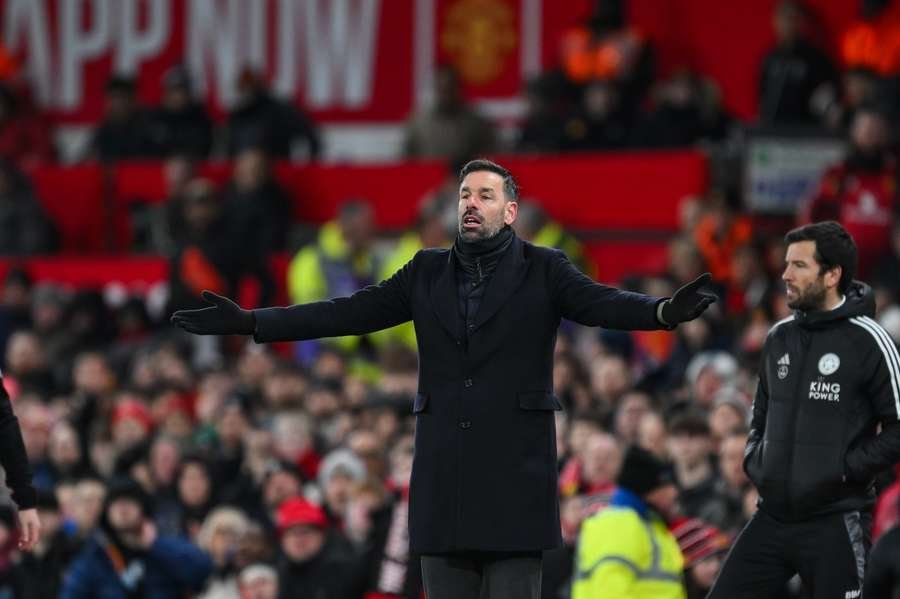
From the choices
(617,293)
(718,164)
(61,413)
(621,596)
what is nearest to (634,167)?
(718,164)

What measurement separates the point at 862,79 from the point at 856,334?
22.9ft

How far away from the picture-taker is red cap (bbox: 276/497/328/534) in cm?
1117

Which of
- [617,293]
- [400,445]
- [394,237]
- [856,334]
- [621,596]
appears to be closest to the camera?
[617,293]

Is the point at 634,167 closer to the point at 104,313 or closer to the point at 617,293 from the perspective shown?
the point at 104,313

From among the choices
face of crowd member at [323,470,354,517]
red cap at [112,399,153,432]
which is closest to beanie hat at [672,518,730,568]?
face of crowd member at [323,470,354,517]

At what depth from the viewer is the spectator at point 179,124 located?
1875cm

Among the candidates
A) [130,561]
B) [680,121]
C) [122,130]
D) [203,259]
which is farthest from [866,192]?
[122,130]

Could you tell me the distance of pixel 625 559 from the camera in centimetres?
868

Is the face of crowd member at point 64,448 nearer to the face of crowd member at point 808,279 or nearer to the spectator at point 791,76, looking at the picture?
the spectator at point 791,76

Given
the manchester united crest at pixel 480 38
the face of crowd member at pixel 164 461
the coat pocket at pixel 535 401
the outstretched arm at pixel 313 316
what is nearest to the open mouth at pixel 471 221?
the outstretched arm at pixel 313 316

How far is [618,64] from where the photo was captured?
16828mm

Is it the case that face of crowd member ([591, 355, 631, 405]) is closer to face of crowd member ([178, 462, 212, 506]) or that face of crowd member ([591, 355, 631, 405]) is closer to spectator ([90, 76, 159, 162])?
face of crowd member ([178, 462, 212, 506])

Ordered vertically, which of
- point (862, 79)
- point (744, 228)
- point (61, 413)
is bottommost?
point (61, 413)

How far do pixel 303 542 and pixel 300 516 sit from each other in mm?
135
